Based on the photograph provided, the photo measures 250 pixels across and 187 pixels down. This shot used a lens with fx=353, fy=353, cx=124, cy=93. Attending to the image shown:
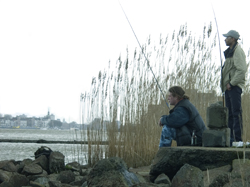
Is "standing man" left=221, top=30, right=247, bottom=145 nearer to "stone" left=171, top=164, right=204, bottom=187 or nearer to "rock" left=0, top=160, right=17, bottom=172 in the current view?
"stone" left=171, top=164, right=204, bottom=187

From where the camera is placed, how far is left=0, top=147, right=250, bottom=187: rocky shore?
253 centimetres

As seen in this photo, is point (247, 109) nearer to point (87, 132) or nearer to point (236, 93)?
point (236, 93)

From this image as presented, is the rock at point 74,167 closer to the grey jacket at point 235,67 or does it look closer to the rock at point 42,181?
the rock at point 42,181

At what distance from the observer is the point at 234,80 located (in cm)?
428

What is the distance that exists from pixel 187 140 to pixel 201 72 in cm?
181

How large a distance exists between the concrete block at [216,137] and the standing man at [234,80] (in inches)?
24.3

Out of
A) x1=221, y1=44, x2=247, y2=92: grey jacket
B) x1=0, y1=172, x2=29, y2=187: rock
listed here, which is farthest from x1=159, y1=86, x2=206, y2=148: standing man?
x1=0, y1=172, x2=29, y2=187: rock

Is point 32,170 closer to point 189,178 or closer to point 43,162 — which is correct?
point 43,162

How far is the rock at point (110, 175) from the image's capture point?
249cm

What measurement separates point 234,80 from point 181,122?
1.07 meters

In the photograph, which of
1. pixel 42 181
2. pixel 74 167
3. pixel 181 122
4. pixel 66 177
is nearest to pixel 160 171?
pixel 181 122

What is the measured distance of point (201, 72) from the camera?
5316 mm

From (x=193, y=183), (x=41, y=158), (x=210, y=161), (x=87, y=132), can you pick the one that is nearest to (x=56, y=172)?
(x=41, y=158)

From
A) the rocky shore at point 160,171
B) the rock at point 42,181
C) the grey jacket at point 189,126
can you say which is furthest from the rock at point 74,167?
the grey jacket at point 189,126
